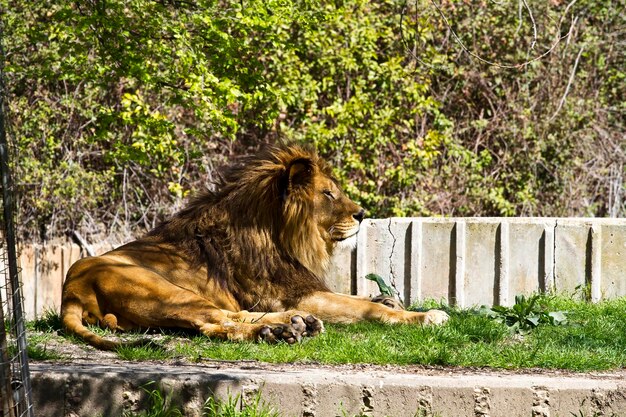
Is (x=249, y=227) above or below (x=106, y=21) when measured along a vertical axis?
below

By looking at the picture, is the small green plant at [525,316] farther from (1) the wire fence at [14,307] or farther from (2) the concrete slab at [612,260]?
(1) the wire fence at [14,307]

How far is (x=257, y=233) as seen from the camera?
776 centimetres

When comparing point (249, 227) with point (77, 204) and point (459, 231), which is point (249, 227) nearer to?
point (459, 231)

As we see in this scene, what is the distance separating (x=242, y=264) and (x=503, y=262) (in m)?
3.64

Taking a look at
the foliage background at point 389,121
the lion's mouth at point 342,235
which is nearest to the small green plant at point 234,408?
the lion's mouth at point 342,235

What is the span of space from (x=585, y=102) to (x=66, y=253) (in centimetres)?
774

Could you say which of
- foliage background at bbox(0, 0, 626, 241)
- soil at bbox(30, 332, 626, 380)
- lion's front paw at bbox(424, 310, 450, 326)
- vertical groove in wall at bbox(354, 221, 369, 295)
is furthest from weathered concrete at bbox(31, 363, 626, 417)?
foliage background at bbox(0, 0, 626, 241)

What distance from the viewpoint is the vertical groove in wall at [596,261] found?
10008 millimetres

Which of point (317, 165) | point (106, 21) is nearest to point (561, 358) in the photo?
point (317, 165)

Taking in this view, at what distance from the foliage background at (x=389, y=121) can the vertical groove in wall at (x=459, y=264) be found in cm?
303

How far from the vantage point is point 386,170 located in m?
14.1

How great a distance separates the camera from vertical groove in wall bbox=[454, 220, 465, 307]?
1034 centimetres

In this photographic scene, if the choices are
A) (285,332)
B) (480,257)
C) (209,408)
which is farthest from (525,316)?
(209,408)

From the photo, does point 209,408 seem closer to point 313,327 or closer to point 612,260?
point 313,327
